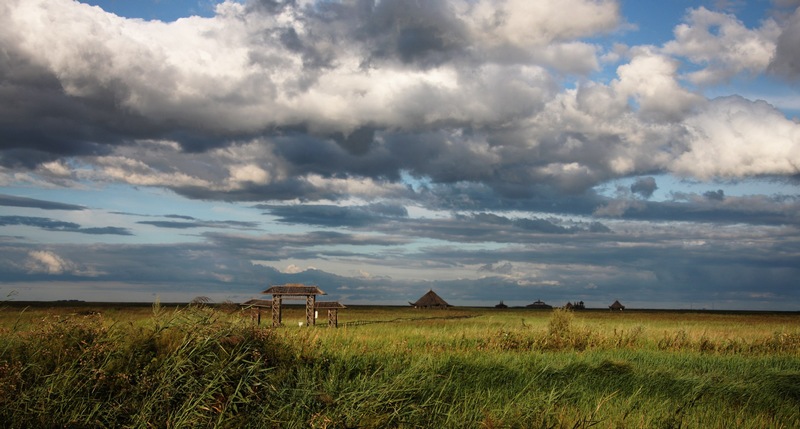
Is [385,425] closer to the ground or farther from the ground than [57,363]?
closer to the ground

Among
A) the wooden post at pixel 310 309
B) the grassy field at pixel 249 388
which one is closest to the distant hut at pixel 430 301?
the wooden post at pixel 310 309

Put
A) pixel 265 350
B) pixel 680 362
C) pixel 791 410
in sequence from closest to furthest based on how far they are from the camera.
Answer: pixel 265 350 → pixel 791 410 → pixel 680 362

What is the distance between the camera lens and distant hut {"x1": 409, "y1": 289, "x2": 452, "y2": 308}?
101 meters

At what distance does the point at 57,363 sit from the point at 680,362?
1665 centimetres

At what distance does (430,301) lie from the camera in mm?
101000

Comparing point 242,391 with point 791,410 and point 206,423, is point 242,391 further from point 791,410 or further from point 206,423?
point 791,410

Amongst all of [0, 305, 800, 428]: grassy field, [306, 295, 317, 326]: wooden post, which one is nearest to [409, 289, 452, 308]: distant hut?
[306, 295, 317, 326]: wooden post

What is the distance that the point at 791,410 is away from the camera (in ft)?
40.6

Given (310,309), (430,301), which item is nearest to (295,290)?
(310,309)

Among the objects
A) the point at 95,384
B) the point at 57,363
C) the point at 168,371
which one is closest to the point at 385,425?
the point at 168,371

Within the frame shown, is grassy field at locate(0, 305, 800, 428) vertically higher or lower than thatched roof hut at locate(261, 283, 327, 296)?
lower

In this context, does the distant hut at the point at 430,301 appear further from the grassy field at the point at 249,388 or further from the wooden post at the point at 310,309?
the grassy field at the point at 249,388

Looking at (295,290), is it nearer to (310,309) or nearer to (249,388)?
(310,309)

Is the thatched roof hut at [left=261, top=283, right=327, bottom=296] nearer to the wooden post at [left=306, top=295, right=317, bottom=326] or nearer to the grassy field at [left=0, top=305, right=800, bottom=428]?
the wooden post at [left=306, top=295, right=317, bottom=326]
